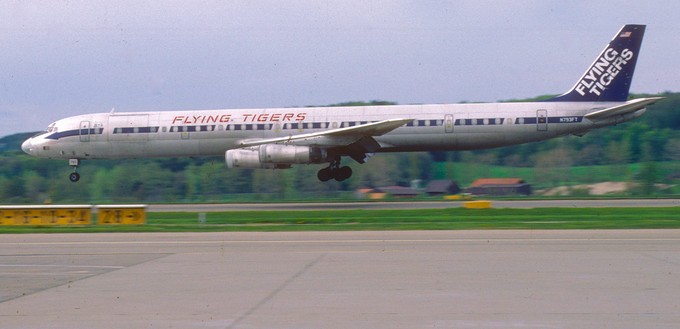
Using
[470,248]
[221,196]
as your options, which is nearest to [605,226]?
[470,248]

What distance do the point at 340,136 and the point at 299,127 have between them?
2.44m

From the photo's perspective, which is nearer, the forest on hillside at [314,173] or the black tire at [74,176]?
the black tire at [74,176]

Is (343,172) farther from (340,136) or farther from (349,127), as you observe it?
(340,136)

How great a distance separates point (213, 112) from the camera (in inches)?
1559

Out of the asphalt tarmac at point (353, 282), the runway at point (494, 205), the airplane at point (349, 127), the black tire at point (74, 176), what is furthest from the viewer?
the black tire at point (74, 176)

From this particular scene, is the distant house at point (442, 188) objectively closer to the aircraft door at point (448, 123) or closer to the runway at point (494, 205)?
the runway at point (494, 205)

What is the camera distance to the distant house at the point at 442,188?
169 feet

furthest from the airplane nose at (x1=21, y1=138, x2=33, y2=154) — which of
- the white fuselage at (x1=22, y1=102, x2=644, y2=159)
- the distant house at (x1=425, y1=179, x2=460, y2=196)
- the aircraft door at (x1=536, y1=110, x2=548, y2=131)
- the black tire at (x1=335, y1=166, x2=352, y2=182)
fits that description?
the aircraft door at (x1=536, y1=110, x2=548, y2=131)

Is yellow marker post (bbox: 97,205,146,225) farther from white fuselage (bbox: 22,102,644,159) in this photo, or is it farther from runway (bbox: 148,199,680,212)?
white fuselage (bbox: 22,102,644,159)

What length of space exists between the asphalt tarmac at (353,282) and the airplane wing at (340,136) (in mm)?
15076

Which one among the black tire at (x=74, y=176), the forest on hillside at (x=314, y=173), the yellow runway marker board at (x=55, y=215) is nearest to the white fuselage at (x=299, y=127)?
the black tire at (x=74, y=176)

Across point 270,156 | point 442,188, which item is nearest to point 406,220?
point 270,156

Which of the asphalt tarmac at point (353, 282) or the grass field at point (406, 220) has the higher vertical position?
the grass field at point (406, 220)

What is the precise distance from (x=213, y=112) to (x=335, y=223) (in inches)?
572
